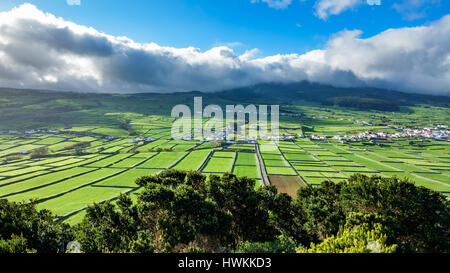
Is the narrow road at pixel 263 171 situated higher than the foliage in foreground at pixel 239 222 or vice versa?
the foliage in foreground at pixel 239 222

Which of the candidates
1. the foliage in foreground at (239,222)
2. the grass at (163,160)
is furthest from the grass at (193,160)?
the foliage in foreground at (239,222)

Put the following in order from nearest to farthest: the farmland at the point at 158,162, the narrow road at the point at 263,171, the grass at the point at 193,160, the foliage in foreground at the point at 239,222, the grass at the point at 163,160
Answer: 1. the foliage in foreground at the point at 239,222
2. the farmland at the point at 158,162
3. the narrow road at the point at 263,171
4. the grass at the point at 193,160
5. the grass at the point at 163,160

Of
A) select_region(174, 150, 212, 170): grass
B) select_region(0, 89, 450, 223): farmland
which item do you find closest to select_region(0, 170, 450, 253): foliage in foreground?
select_region(0, 89, 450, 223): farmland

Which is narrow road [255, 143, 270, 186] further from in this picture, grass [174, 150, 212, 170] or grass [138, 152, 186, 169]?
grass [138, 152, 186, 169]

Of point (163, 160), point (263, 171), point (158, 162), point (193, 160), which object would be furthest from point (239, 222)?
point (163, 160)

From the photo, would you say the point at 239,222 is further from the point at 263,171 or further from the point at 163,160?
the point at 163,160

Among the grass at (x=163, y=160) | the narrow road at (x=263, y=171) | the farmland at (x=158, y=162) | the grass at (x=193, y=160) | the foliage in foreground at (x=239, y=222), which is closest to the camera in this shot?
the foliage in foreground at (x=239, y=222)

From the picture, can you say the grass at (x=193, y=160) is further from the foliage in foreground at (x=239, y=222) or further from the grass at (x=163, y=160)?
the foliage in foreground at (x=239, y=222)

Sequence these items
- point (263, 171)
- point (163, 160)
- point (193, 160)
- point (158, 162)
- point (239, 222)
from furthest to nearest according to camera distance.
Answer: point (163, 160) < point (193, 160) < point (158, 162) < point (263, 171) < point (239, 222)
